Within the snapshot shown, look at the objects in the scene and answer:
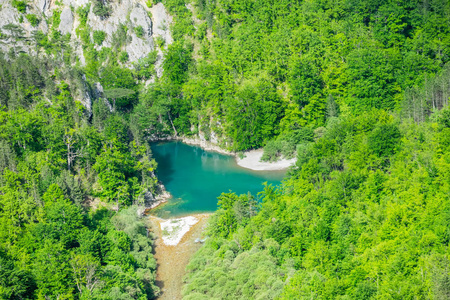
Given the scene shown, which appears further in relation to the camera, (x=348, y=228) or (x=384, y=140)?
(x=384, y=140)

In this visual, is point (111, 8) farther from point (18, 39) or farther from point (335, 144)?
point (335, 144)

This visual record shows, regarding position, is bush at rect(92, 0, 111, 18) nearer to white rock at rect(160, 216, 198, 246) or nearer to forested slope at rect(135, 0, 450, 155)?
forested slope at rect(135, 0, 450, 155)

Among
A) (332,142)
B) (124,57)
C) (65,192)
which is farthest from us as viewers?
(124,57)

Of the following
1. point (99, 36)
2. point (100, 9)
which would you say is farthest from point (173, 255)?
point (100, 9)

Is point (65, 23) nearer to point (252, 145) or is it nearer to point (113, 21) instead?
point (113, 21)

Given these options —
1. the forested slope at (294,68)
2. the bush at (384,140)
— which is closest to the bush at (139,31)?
the forested slope at (294,68)
